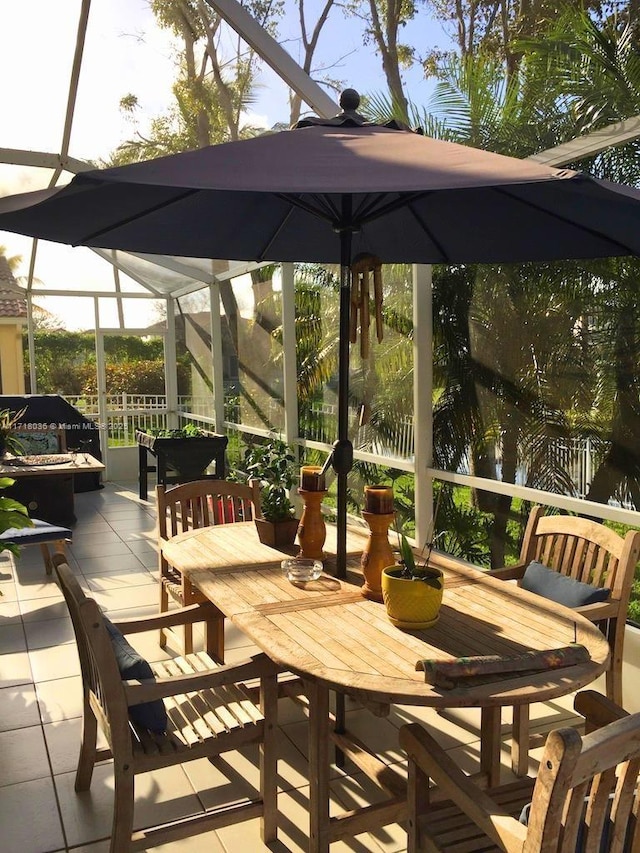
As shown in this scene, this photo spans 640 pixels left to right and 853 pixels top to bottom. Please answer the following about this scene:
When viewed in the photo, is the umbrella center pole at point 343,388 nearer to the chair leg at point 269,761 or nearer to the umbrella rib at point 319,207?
the umbrella rib at point 319,207

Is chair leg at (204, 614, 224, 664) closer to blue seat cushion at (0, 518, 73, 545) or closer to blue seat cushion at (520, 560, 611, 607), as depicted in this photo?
blue seat cushion at (520, 560, 611, 607)

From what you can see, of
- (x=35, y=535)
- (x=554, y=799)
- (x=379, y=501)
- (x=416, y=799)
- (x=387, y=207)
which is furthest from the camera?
(x=35, y=535)

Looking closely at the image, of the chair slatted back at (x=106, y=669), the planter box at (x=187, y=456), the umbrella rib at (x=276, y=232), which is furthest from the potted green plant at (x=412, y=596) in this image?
the planter box at (x=187, y=456)

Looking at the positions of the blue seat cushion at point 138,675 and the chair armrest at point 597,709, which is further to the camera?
the blue seat cushion at point 138,675

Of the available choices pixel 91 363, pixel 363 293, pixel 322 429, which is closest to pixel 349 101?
pixel 363 293

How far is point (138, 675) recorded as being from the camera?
1987 millimetres

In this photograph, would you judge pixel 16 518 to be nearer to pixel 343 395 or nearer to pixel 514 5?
pixel 343 395

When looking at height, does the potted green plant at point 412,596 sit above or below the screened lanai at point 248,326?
below

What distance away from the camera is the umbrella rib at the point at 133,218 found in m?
2.48

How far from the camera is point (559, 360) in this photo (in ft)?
11.5

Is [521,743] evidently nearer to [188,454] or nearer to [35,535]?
[35,535]

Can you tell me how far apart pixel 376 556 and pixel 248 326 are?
209 inches

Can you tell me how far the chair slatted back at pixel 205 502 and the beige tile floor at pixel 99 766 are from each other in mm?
711

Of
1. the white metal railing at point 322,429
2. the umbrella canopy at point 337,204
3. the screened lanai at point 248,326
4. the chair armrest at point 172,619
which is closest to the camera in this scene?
the umbrella canopy at point 337,204
